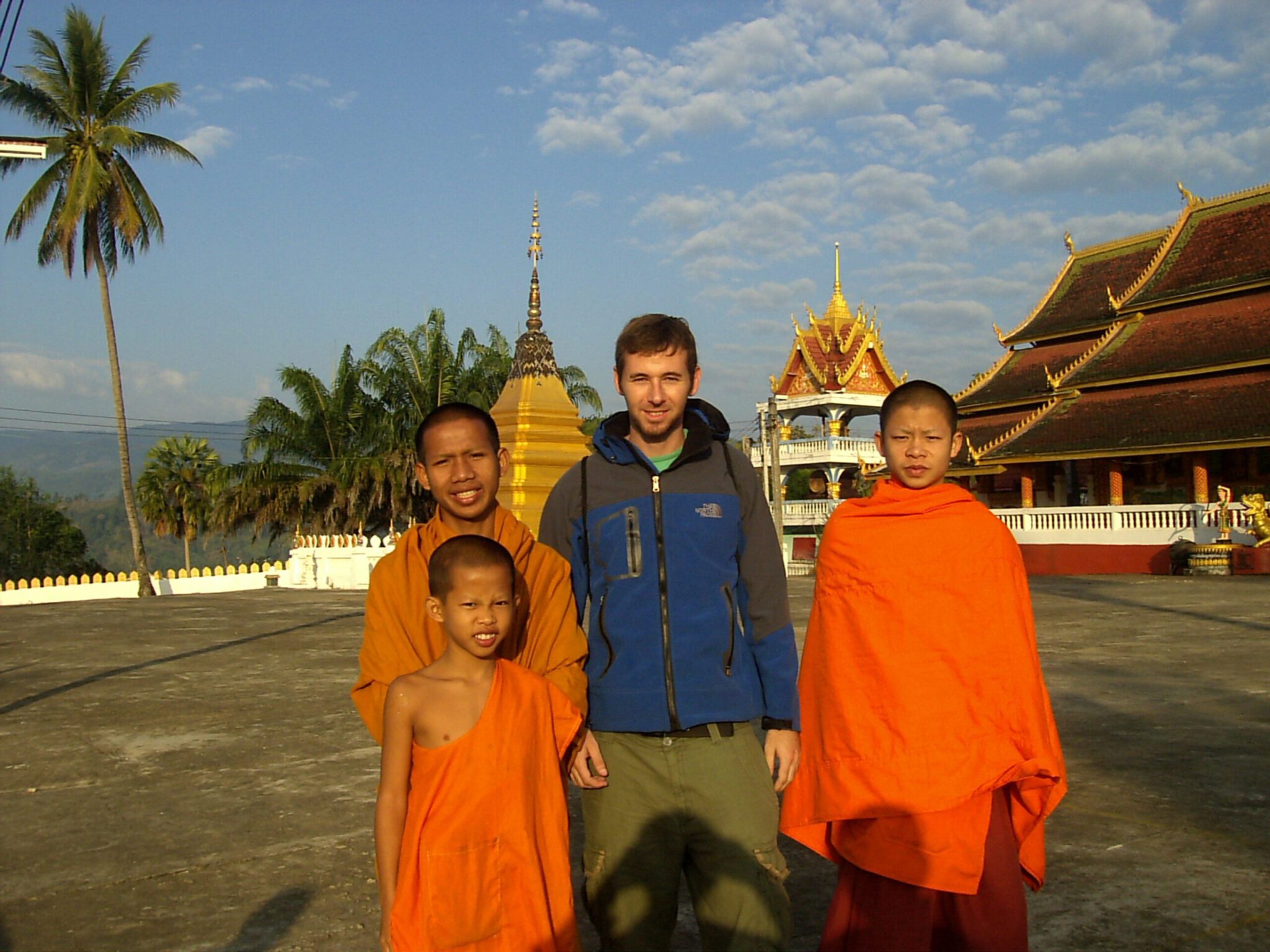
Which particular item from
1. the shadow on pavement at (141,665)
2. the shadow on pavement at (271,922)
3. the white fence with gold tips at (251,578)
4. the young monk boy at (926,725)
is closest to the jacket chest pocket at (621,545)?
the young monk boy at (926,725)

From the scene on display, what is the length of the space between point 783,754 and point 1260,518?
68.0 ft

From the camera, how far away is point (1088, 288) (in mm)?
29516

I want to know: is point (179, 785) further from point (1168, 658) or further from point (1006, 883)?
point (1168, 658)

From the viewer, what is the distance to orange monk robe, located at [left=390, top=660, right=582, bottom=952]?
238 cm

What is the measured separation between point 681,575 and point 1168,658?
8.26 metres

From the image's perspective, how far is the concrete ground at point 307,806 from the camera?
3.60 m

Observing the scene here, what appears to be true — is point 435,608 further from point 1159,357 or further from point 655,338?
point 1159,357

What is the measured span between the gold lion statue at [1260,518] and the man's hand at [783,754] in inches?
807

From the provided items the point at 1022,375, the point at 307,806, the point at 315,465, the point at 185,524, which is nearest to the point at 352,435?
the point at 315,465

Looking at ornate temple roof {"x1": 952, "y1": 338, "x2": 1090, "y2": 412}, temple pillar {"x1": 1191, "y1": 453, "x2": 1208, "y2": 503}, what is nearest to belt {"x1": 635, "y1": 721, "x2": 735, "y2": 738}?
temple pillar {"x1": 1191, "y1": 453, "x2": 1208, "y2": 503}

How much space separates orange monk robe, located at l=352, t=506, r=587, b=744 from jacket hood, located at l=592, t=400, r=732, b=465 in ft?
0.99

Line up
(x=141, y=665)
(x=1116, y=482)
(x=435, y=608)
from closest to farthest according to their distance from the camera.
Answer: (x=435, y=608) < (x=141, y=665) < (x=1116, y=482)

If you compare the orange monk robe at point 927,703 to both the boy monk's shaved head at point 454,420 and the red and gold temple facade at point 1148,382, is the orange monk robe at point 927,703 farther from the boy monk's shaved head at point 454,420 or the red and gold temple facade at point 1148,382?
the red and gold temple facade at point 1148,382

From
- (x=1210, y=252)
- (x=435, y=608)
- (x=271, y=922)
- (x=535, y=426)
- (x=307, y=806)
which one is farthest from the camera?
(x=1210, y=252)
